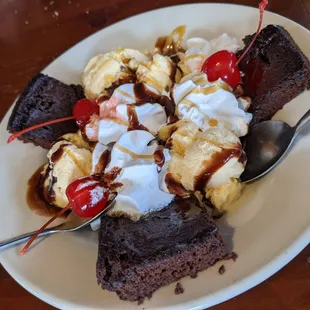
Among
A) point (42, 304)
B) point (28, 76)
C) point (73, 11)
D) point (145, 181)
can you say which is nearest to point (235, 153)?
point (145, 181)

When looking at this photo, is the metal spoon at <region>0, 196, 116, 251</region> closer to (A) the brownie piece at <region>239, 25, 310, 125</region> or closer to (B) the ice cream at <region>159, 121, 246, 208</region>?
(B) the ice cream at <region>159, 121, 246, 208</region>

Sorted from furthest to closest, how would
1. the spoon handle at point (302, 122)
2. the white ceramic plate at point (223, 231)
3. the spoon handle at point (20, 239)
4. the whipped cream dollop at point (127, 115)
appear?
the whipped cream dollop at point (127, 115) → the spoon handle at point (20, 239) → the spoon handle at point (302, 122) → the white ceramic plate at point (223, 231)

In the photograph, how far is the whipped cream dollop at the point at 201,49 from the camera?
5.40ft

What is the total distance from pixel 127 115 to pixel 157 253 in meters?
0.52

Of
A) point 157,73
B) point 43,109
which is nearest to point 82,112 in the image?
point 43,109

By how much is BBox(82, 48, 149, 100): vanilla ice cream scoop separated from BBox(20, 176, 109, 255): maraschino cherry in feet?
1.33

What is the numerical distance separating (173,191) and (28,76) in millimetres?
1063

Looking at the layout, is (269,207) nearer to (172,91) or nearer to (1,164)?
(172,91)

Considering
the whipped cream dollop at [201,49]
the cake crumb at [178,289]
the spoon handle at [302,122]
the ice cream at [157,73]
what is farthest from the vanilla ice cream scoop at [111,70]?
the cake crumb at [178,289]

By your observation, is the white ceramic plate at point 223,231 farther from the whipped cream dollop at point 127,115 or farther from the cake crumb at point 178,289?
the whipped cream dollop at point 127,115

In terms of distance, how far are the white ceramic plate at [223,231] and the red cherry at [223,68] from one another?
201 mm

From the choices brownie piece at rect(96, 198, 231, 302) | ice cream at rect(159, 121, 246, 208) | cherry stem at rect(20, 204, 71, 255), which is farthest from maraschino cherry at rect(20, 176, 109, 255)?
ice cream at rect(159, 121, 246, 208)

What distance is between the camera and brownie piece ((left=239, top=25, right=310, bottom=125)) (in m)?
1.42

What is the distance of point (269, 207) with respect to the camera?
1294 millimetres
